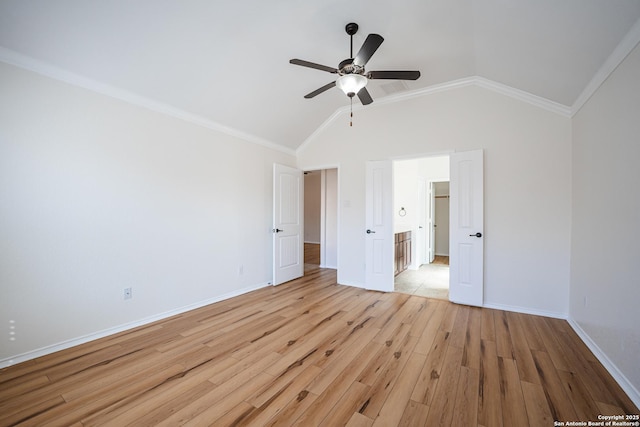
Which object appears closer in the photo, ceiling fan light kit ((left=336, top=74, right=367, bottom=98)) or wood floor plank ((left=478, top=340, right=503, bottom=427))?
wood floor plank ((left=478, top=340, right=503, bottom=427))

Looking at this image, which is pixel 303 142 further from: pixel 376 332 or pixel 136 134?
pixel 376 332

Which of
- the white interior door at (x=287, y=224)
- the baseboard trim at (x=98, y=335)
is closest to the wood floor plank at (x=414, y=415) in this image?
the baseboard trim at (x=98, y=335)

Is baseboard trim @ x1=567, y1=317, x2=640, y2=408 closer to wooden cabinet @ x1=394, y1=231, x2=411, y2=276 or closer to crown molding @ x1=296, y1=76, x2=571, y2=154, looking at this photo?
crown molding @ x1=296, y1=76, x2=571, y2=154

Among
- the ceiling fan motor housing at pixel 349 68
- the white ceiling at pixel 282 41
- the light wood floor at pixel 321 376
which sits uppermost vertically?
the white ceiling at pixel 282 41

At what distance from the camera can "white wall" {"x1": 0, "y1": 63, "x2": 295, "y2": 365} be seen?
2.21 m

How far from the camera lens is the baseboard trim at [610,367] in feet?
5.70

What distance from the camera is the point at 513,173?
341 cm

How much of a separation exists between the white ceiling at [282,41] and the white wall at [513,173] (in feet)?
1.20

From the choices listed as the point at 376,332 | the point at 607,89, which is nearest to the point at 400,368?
the point at 376,332

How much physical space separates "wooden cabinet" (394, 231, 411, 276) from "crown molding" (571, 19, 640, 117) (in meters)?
3.15

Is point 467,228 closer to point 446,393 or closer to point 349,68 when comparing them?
point 446,393

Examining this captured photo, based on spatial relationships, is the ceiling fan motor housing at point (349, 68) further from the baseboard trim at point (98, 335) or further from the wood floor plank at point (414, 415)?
the baseboard trim at point (98, 335)

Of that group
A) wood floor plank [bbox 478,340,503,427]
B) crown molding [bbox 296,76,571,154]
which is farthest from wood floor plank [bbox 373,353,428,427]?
crown molding [bbox 296,76,571,154]

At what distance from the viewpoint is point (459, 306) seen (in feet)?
11.7
